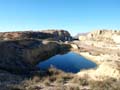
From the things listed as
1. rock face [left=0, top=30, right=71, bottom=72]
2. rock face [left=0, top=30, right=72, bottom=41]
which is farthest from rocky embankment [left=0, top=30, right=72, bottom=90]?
rock face [left=0, top=30, right=72, bottom=41]

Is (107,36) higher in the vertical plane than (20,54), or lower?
lower

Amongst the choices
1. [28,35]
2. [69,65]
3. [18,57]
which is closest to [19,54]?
[18,57]

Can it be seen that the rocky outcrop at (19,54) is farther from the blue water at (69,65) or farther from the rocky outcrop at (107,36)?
the rocky outcrop at (107,36)

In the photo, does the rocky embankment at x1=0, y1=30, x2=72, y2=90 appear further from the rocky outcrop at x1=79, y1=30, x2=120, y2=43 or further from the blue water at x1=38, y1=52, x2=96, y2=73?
the rocky outcrop at x1=79, y1=30, x2=120, y2=43

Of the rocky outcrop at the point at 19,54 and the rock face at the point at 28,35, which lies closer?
the rocky outcrop at the point at 19,54

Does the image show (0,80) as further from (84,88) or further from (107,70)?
(107,70)

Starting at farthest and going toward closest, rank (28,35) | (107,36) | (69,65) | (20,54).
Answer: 1. (107,36)
2. (28,35)
3. (69,65)
4. (20,54)

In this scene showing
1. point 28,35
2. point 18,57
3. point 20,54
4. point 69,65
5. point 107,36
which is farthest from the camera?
point 107,36

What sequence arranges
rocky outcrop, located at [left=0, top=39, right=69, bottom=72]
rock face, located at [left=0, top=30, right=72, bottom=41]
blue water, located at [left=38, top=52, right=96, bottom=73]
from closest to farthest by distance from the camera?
rocky outcrop, located at [left=0, top=39, right=69, bottom=72] < blue water, located at [left=38, top=52, right=96, bottom=73] < rock face, located at [left=0, top=30, right=72, bottom=41]

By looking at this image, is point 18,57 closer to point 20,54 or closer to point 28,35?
point 20,54

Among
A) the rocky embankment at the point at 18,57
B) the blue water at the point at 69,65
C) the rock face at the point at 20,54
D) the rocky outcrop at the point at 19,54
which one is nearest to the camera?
the rocky embankment at the point at 18,57

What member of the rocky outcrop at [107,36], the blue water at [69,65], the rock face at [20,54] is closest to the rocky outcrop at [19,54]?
the rock face at [20,54]

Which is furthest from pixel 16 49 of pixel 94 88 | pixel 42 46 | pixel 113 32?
pixel 113 32

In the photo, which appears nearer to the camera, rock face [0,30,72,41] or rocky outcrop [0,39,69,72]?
rocky outcrop [0,39,69,72]
